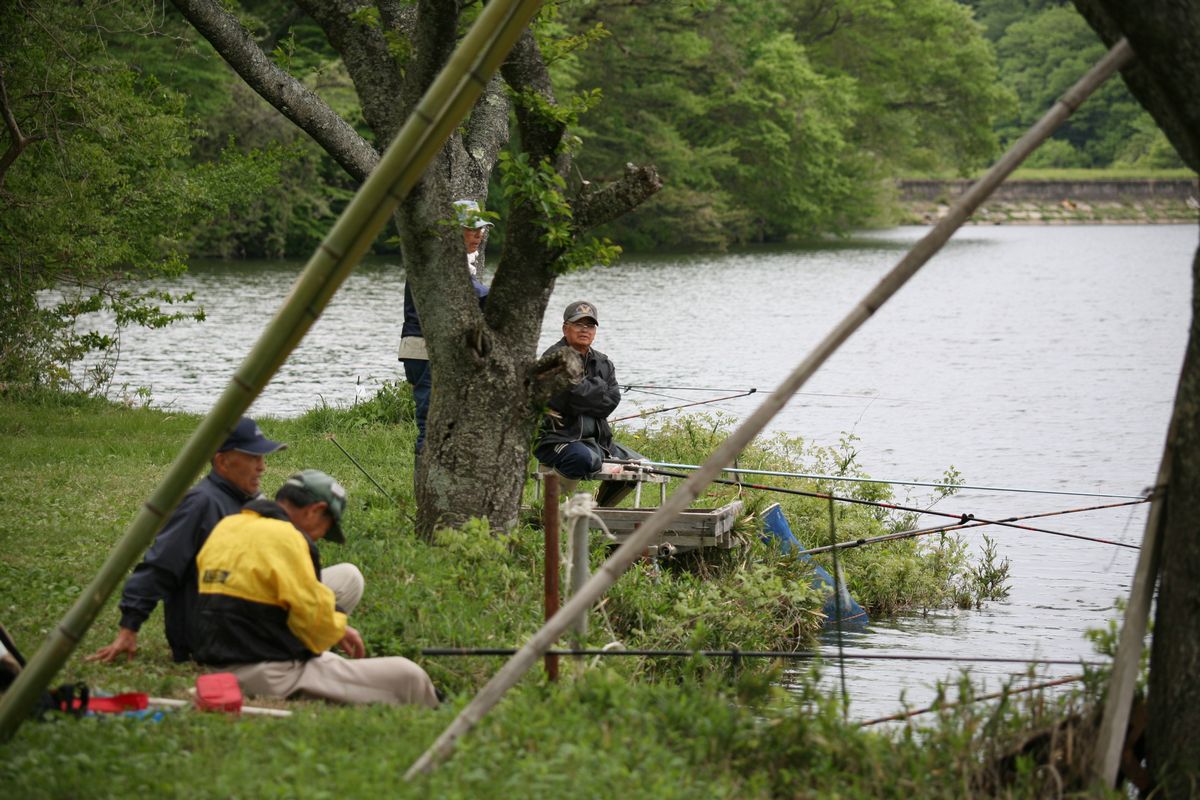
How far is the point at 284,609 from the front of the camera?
5.85 m

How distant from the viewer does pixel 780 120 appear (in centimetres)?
5931

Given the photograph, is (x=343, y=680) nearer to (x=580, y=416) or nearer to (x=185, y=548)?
(x=185, y=548)

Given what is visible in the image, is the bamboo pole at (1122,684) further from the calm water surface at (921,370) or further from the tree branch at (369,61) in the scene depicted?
the tree branch at (369,61)

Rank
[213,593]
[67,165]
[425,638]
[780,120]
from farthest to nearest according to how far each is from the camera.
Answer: [780,120] < [67,165] < [425,638] < [213,593]

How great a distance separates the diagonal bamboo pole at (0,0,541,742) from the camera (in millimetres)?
5070

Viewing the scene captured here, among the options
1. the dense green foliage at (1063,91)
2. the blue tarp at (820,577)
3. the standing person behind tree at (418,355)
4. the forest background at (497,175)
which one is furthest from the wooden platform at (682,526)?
the dense green foliage at (1063,91)

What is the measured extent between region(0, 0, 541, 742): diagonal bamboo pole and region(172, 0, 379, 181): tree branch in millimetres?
4978

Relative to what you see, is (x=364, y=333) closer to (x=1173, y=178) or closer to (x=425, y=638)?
(x=425, y=638)

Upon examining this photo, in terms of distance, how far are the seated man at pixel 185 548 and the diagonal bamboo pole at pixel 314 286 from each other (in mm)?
846

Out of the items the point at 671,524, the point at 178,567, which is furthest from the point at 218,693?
the point at 671,524

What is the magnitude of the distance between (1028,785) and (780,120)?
55.9 m

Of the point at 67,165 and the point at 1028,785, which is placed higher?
the point at 67,165

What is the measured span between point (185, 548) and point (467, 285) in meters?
2.75

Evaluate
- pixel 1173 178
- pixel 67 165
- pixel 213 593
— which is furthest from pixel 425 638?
pixel 1173 178
